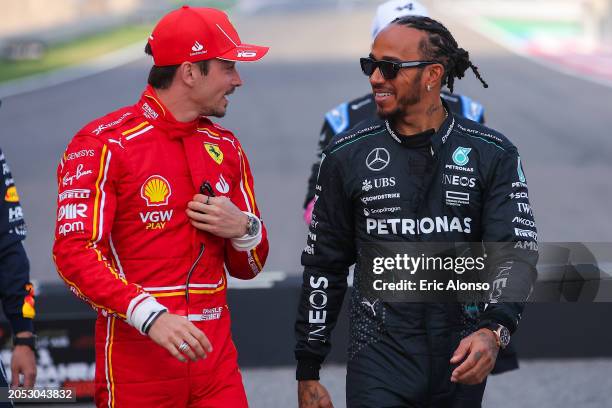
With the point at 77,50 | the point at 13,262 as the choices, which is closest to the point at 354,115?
the point at 13,262

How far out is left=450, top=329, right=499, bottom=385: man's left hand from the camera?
3631mm

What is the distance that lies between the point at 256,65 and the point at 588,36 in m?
11.7

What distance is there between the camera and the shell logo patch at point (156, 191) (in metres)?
3.95

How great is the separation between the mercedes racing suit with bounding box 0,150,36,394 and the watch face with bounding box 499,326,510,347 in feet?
7.15

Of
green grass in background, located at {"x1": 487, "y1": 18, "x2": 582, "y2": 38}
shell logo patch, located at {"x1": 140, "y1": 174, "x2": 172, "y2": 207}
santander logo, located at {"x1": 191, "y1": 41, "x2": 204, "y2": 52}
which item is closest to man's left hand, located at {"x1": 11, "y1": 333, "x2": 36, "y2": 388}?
shell logo patch, located at {"x1": 140, "y1": 174, "x2": 172, "y2": 207}

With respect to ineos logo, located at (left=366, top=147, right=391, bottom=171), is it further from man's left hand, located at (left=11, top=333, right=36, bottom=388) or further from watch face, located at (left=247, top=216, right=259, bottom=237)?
man's left hand, located at (left=11, top=333, right=36, bottom=388)

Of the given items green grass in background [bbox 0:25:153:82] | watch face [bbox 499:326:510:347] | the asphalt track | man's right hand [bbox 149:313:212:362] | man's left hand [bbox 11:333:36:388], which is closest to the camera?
man's right hand [bbox 149:313:212:362]

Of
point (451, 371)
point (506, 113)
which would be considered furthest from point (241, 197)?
point (506, 113)

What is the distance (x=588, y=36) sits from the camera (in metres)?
34.8

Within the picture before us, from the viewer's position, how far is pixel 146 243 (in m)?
3.95

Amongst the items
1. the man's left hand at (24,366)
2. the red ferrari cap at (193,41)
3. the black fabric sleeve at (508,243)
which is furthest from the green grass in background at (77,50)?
the black fabric sleeve at (508,243)

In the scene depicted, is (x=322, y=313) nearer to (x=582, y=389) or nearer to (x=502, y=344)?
(x=502, y=344)

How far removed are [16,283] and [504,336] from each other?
2231 mm

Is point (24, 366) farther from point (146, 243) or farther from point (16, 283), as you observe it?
point (146, 243)
